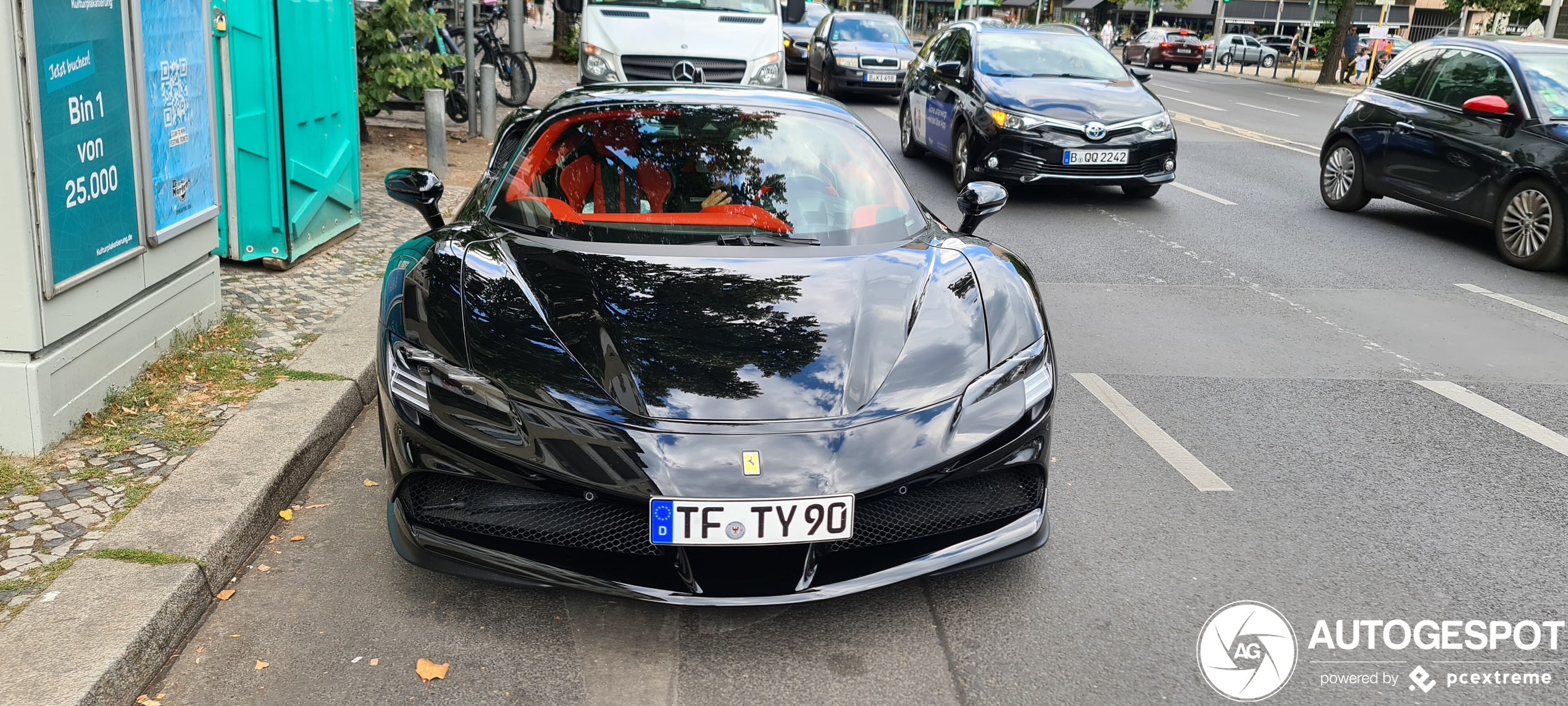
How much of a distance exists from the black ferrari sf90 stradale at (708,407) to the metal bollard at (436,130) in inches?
245

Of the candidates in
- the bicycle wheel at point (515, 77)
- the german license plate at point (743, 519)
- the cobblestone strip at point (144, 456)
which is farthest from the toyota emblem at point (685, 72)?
the german license plate at point (743, 519)

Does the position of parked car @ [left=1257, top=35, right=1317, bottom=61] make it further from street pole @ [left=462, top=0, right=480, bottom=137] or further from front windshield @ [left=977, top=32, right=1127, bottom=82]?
street pole @ [left=462, top=0, right=480, bottom=137]

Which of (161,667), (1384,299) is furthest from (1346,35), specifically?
(161,667)

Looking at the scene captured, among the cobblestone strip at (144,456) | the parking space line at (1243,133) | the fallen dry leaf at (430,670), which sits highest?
the parking space line at (1243,133)

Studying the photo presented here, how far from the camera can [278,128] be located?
6.60 metres

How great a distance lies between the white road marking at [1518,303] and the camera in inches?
282

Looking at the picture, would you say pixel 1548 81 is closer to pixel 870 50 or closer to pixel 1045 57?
pixel 1045 57

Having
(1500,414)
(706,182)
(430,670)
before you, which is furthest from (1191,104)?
(430,670)

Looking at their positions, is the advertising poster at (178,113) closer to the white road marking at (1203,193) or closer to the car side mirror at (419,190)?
the car side mirror at (419,190)

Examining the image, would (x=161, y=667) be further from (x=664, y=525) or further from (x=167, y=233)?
(x=167, y=233)

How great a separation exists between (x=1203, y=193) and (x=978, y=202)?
767 cm

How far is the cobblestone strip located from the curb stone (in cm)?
13

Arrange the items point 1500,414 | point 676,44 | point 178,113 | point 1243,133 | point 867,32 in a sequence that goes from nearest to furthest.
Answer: point 178,113, point 1500,414, point 676,44, point 1243,133, point 867,32

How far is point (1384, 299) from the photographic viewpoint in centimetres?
747
